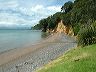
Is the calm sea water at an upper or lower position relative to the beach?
lower

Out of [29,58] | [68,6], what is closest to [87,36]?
[29,58]

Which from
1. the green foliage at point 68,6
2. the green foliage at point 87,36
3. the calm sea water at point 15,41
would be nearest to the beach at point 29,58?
the green foliage at point 87,36

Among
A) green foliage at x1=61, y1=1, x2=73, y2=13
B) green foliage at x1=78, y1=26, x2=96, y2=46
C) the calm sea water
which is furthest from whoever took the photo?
green foliage at x1=61, y1=1, x2=73, y2=13

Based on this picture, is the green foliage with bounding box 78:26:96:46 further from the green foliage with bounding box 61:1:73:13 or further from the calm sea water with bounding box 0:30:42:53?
the green foliage with bounding box 61:1:73:13

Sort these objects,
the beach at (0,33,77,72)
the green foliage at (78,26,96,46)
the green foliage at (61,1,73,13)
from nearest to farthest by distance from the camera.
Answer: the beach at (0,33,77,72)
the green foliage at (78,26,96,46)
the green foliage at (61,1,73,13)

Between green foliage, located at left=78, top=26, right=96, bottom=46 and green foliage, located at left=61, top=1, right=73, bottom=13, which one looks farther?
green foliage, located at left=61, top=1, right=73, bottom=13

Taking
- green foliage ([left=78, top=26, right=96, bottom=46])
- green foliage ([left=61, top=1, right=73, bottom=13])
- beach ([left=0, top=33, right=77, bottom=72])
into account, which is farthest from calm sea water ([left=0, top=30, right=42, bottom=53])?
green foliage ([left=78, top=26, right=96, bottom=46])

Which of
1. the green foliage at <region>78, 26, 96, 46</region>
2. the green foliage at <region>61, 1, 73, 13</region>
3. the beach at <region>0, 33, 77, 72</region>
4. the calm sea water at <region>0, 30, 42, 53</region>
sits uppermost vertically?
the green foliage at <region>61, 1, 73, 13</region>

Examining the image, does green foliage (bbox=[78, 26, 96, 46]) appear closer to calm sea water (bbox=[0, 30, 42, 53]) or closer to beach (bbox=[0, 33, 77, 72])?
beach (bbox=[0, 33, 77, 72])

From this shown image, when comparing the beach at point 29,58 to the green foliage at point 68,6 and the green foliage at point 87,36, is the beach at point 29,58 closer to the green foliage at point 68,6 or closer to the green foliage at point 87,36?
the green foliage at point 87,36

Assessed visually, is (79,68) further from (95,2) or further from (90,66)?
(95,2)

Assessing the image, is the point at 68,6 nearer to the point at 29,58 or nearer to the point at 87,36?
the point at 29,58

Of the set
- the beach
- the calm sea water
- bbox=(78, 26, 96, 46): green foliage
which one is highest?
bbox=(78, 26, 96, 46): green foliage

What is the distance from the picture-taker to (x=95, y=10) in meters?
49.4
